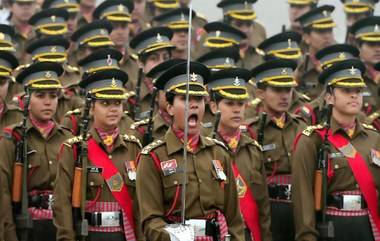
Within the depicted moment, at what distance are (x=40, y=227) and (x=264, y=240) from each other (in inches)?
80.8

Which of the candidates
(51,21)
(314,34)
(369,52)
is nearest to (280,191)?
(369,52)

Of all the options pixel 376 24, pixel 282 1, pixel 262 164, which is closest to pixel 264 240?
pixel 262 164

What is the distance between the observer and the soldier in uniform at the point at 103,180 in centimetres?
1306

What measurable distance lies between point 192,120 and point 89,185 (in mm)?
1471

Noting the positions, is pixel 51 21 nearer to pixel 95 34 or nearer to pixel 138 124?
pixel 95 34

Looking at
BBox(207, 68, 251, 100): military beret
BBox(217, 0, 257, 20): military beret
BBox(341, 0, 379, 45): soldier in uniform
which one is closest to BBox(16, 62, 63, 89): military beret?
BBox(207, 68, 251, 100): military beret

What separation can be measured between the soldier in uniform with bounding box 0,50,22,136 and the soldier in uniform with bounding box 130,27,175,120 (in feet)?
4.87

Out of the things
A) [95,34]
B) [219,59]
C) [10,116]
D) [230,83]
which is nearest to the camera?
[230,83]

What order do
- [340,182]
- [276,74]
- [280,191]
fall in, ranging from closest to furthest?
[340,182] < [280,191] < [276,74]

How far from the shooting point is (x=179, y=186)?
12062 millimetres

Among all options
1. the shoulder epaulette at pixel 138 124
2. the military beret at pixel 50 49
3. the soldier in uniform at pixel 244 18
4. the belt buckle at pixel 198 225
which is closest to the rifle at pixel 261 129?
the shoulder epaulette at pixel 138 124

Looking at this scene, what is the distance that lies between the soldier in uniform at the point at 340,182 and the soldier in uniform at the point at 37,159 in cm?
229

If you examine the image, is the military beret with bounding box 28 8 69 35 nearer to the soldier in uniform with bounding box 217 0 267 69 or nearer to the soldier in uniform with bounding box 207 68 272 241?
the soldier in uniform with bounding box 217 0 267 69

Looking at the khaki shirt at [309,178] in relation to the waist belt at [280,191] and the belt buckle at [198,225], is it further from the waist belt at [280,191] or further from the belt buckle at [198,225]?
the belt buckle at [198,225]
